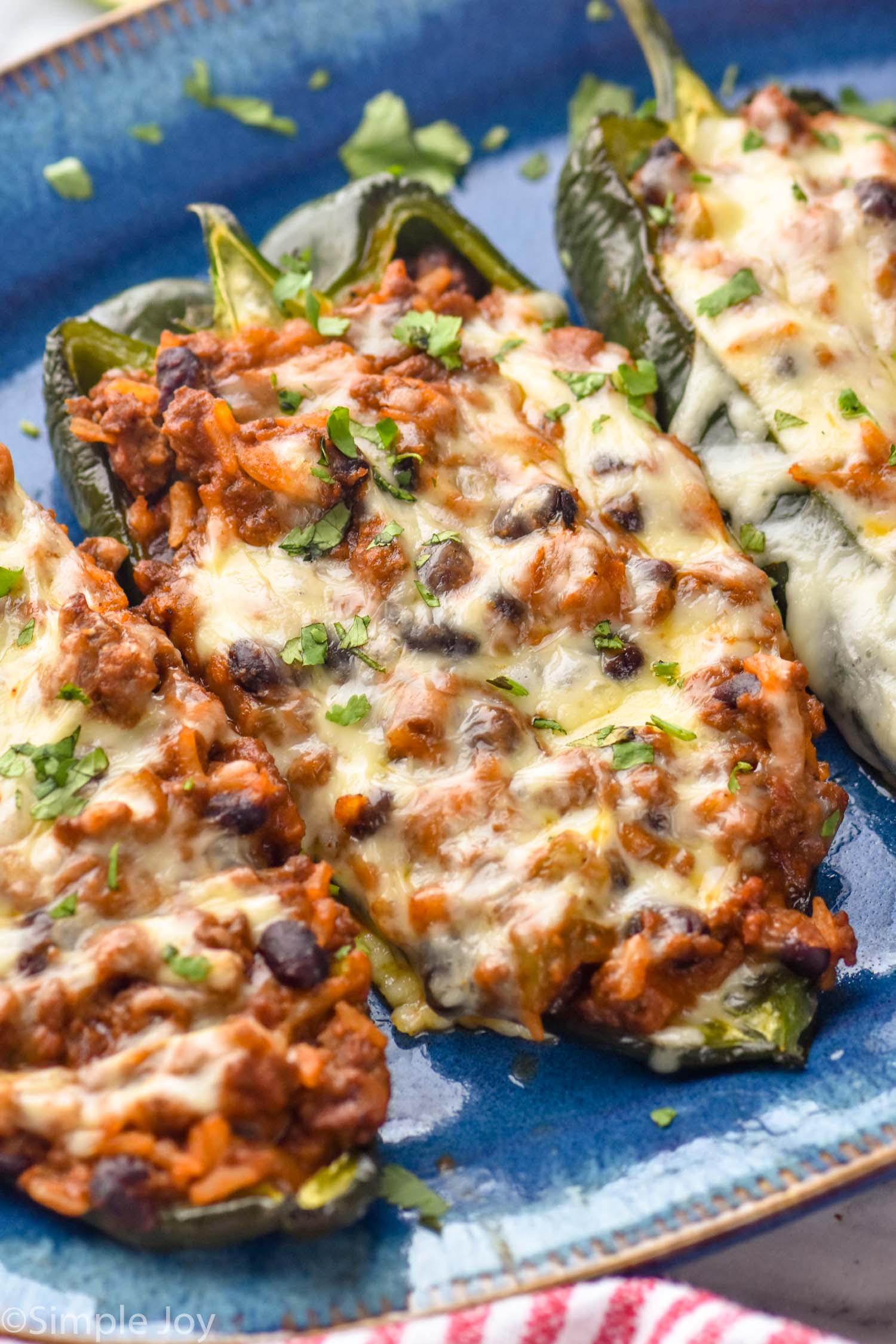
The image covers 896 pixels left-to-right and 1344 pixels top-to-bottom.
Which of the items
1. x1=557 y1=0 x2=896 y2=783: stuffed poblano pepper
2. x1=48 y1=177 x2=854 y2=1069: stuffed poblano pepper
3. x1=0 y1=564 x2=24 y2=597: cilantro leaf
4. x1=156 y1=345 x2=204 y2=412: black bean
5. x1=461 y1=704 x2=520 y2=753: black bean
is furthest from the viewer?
x1=156 y1=345 x2=204 y2=412: black bean

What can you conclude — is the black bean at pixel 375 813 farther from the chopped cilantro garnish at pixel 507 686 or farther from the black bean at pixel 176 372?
the black bean at pixel 176 372

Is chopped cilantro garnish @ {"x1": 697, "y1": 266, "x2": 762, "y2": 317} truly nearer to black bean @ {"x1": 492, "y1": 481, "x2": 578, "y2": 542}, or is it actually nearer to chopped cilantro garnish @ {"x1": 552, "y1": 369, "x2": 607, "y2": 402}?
chopped cilantro garnish @ {"x1": 552, "y1": 369, "x2": 607, "y2": 402}

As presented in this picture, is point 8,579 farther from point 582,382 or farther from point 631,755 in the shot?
point 582,382

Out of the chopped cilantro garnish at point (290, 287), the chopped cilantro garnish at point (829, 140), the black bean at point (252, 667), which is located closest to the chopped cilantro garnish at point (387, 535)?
the black bean at point (252, 667)

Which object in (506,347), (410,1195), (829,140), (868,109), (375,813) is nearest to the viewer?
(410,1195)

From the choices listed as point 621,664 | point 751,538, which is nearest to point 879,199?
point 751,538

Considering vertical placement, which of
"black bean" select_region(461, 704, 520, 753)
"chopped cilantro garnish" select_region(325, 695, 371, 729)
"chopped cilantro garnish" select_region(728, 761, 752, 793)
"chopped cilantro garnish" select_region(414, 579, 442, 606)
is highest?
"chopped cilantro garnish" select_region(414, 579, 442, 606)

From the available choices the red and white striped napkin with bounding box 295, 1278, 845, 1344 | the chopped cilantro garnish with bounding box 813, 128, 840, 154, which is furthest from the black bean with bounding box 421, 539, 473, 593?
the chopped cilantro garnish with bounding box 813, 128, 840, 154
